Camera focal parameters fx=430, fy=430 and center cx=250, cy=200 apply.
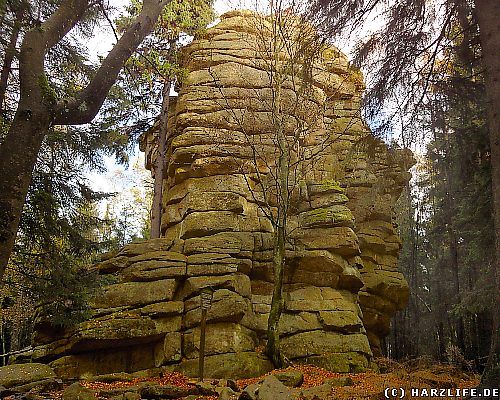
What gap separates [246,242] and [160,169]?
494cm

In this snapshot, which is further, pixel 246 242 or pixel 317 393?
pixel 246 242

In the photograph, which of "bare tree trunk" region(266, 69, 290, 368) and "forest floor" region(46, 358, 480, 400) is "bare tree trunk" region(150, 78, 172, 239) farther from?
"forest floor" region(46, 358, 480, 400)

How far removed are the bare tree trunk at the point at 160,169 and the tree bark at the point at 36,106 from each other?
390 inches

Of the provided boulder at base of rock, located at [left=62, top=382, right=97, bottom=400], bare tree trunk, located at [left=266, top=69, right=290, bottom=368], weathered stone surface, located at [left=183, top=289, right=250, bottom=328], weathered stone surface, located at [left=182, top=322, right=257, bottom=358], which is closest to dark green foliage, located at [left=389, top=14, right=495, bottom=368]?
bare tree trunk, located at [left=266, top=69, right=290, bottom=368]

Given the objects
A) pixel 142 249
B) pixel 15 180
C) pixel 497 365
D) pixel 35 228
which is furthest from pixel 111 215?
pixel 497 365

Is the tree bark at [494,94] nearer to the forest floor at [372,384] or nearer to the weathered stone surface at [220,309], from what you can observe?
the forest floor at [372,384]

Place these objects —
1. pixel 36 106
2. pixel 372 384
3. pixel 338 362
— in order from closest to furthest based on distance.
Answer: pixel 36 106
pixel 372 384
pixel 338 362

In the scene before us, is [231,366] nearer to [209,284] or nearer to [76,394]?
[209,284]

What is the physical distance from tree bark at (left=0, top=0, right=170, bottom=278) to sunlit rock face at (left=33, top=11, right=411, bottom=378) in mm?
3827

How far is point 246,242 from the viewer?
12.9 metres

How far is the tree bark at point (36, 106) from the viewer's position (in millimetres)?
4652

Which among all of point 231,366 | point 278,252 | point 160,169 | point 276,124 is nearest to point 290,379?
point 231,366

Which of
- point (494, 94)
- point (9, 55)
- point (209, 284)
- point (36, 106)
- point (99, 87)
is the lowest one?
point (209, 284)

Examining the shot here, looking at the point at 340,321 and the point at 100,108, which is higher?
the point at 100,108
